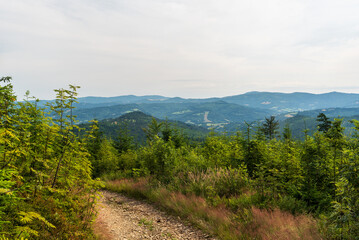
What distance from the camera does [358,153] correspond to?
353 cm

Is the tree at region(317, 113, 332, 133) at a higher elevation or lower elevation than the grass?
higher

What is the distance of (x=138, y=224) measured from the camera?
279 inches

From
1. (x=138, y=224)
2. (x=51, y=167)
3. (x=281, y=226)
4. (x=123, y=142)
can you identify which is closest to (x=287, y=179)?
(x=281, y=226)

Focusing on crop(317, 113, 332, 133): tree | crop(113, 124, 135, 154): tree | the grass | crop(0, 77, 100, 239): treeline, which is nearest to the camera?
crop(0, 77, 100, 239): treeline

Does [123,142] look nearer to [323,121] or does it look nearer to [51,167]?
[51,167]

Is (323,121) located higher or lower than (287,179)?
higher

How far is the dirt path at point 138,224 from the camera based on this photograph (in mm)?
6141

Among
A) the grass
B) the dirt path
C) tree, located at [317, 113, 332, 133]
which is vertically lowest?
the dirt path

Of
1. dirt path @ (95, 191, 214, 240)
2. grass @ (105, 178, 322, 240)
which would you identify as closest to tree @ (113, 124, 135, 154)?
dirt path @ (95, 191, 214, 240)

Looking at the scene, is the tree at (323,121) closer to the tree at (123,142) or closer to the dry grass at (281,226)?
the dry grass at (281,226)

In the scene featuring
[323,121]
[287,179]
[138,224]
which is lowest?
[138,224]

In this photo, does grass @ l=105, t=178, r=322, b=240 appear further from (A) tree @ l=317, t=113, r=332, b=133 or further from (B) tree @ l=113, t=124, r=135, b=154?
(A) tree @ l=317, t=113, r=332, b=133

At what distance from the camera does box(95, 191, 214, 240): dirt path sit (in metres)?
6.14

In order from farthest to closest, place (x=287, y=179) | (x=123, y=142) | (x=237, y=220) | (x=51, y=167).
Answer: (x=123, y=142) < (x=287, y=179) < (x=237, y=220) < (x=51, y=167)
